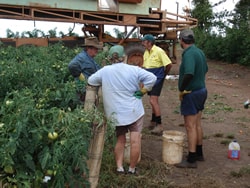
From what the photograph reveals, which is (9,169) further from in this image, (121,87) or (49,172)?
(121,87)

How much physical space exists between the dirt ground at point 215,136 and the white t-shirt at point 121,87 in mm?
1072

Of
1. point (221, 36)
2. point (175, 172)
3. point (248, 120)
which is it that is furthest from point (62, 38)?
point (221, 36)

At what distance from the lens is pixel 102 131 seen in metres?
3.64

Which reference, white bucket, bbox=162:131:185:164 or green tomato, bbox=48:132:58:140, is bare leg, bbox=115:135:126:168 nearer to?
white bucket, bbox=162:131:185:164

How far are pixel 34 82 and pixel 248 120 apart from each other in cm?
602

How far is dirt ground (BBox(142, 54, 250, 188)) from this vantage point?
5.28 meters

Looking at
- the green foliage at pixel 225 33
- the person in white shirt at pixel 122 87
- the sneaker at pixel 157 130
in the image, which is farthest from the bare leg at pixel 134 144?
the green foliage at pixel 225 33

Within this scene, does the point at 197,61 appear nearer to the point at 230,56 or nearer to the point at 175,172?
the point at 175,172

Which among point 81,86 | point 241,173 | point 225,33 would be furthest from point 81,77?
point 225,33

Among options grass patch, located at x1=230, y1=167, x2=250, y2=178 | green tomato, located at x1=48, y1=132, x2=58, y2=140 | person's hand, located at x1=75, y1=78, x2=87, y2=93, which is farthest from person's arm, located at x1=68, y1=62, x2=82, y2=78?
green tomato, located at x1=48, y1=132, x2=58, y2=140

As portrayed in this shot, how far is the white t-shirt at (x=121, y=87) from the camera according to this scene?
15.5ft

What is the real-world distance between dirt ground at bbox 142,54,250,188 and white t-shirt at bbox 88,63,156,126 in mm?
1072

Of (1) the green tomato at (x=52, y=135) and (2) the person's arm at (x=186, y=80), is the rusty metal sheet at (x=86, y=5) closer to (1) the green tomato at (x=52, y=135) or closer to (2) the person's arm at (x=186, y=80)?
(2) the person's arm at (x=186, y=80)

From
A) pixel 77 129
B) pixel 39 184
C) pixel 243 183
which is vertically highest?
pixel 77 129
